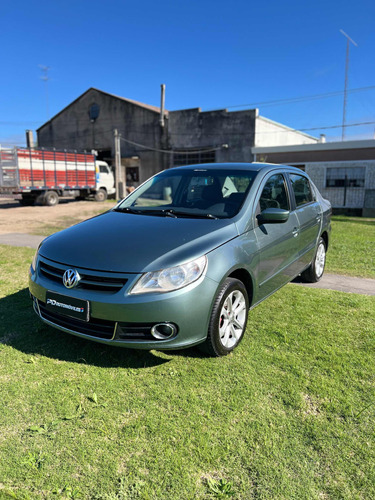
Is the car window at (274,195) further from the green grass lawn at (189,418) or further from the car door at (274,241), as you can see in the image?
the green grass lawn at (189,418)

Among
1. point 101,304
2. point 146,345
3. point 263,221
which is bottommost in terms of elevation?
point 146,345

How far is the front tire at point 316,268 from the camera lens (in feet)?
17.2

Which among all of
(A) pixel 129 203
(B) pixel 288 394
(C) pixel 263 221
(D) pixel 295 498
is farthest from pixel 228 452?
(A) pixel 129 203

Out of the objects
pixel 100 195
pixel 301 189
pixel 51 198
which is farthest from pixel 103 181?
pixel 301 189

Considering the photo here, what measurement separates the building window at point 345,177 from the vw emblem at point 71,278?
55.6 ft

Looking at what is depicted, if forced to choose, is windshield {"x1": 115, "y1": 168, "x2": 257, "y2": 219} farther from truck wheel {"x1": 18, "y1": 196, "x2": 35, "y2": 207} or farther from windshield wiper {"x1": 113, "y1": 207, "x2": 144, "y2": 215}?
truck wheel {"x1": 18, "y1": 196, "x2": 35, "y2": 207}

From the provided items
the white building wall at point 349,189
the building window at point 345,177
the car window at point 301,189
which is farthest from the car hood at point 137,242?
the building window at point 345,177

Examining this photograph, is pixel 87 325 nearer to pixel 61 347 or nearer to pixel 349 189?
pixel 61 347

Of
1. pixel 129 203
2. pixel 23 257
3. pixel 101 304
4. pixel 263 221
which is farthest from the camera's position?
pixel 23 257

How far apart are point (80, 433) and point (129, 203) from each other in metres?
2.57

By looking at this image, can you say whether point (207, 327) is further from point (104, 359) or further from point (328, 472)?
point (328, 472)

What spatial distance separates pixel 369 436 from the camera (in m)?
2.20

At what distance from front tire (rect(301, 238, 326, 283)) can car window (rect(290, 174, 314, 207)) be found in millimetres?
735

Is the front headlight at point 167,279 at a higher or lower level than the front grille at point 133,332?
higher
